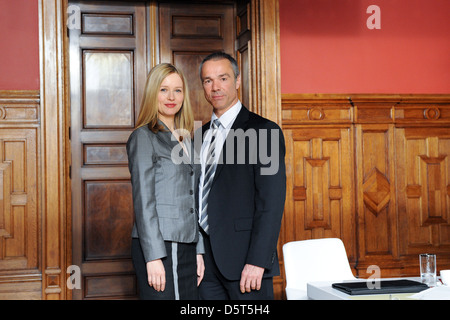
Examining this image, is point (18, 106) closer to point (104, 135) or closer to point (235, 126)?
point (104, 135)

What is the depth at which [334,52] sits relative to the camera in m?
4.14

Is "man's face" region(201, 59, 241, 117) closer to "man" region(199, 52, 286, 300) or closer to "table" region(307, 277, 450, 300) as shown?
"man" region(199, 52, 286, 300)

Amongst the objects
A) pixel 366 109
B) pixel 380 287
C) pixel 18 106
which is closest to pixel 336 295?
pixel 380 287

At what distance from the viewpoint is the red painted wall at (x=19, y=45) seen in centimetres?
373

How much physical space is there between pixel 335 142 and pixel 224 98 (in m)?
2.01

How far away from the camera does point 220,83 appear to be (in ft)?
7.54

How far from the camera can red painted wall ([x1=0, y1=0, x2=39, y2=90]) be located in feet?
12.2

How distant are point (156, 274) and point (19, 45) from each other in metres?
2.58

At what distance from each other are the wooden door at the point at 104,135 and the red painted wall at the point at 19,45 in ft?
1.03

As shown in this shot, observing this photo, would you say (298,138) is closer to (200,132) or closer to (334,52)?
(334,52)

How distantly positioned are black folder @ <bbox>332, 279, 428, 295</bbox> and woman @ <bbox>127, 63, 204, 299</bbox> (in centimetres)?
60

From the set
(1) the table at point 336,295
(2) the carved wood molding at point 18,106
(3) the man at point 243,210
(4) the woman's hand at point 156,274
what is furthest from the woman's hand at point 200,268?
(2) the carved wood molding at point 18,106

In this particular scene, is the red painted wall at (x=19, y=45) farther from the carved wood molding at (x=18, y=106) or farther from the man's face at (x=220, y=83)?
the man's face at (x=220, y=83)
